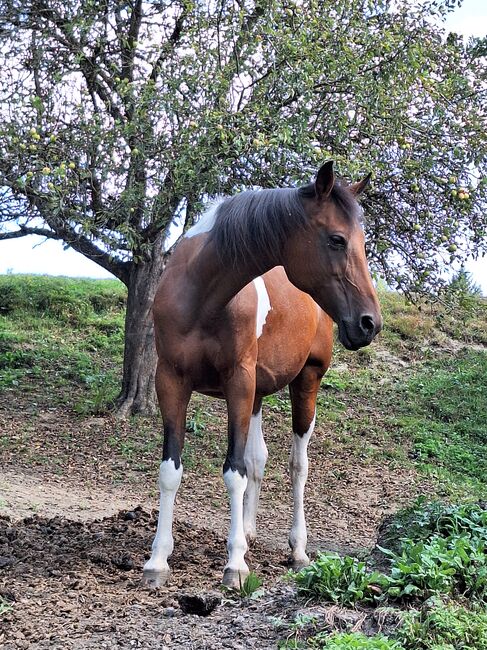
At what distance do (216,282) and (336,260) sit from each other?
80 centimetres

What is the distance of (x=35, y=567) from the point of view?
4.41m

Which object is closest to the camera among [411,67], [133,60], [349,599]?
[349,599]

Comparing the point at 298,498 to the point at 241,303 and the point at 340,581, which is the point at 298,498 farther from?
the point at 340,581

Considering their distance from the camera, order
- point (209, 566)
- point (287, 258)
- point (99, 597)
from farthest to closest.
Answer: point (209, 566) < point (287, 258) < point (99, 597)

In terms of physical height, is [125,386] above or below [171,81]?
below

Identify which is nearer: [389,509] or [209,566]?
[209,566]

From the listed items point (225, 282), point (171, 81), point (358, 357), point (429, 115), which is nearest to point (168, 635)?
point (225, 282)

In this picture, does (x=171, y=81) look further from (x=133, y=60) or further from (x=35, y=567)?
(x=35, y=567)

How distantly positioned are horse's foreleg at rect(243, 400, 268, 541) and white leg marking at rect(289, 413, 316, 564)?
0.81 ft

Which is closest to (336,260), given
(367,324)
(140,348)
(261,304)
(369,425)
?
(367,324)

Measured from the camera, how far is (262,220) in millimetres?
4227

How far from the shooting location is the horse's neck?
439 cm

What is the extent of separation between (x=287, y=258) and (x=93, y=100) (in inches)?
185

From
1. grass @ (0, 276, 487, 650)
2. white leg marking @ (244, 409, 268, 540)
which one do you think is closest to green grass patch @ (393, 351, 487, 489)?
grass @ (0, 276, 487, 650)
